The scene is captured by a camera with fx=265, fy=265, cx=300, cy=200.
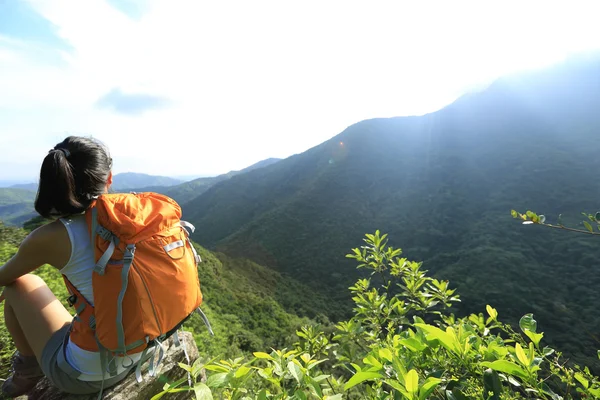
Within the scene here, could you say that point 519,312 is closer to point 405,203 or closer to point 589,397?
point 405,203

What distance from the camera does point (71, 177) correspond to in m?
1.68

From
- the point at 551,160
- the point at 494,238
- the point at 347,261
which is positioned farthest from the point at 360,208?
the point at 551,160

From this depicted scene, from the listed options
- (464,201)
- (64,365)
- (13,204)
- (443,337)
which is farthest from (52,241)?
(13,204)

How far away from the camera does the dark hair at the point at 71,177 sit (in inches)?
64.5

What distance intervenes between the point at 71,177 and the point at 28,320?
3.78 feet

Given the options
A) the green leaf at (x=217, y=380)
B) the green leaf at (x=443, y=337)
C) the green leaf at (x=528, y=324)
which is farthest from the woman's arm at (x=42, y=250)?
the green leaf at (x=528, y=324)

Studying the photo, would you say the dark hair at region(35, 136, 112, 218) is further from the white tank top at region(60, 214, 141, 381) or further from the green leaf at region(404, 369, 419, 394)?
the green leaf at region(404, 369, 419, 394)

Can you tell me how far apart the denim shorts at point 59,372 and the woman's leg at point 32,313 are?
0.05m

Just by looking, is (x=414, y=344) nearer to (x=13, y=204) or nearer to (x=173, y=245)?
(x=173, y=245)

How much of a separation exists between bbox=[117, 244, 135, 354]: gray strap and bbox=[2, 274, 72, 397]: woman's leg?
0.80 metres

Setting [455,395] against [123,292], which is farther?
[123,292]

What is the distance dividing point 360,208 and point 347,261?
57.4ft

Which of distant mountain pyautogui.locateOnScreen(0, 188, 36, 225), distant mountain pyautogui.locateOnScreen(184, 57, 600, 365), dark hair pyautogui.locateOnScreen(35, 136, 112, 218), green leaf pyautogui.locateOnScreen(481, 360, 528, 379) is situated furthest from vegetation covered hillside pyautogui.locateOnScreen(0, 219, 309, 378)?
distant mountain pyautogui.locateOnScreen(0, 188, 36, 225)

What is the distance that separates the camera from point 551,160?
184 ft
